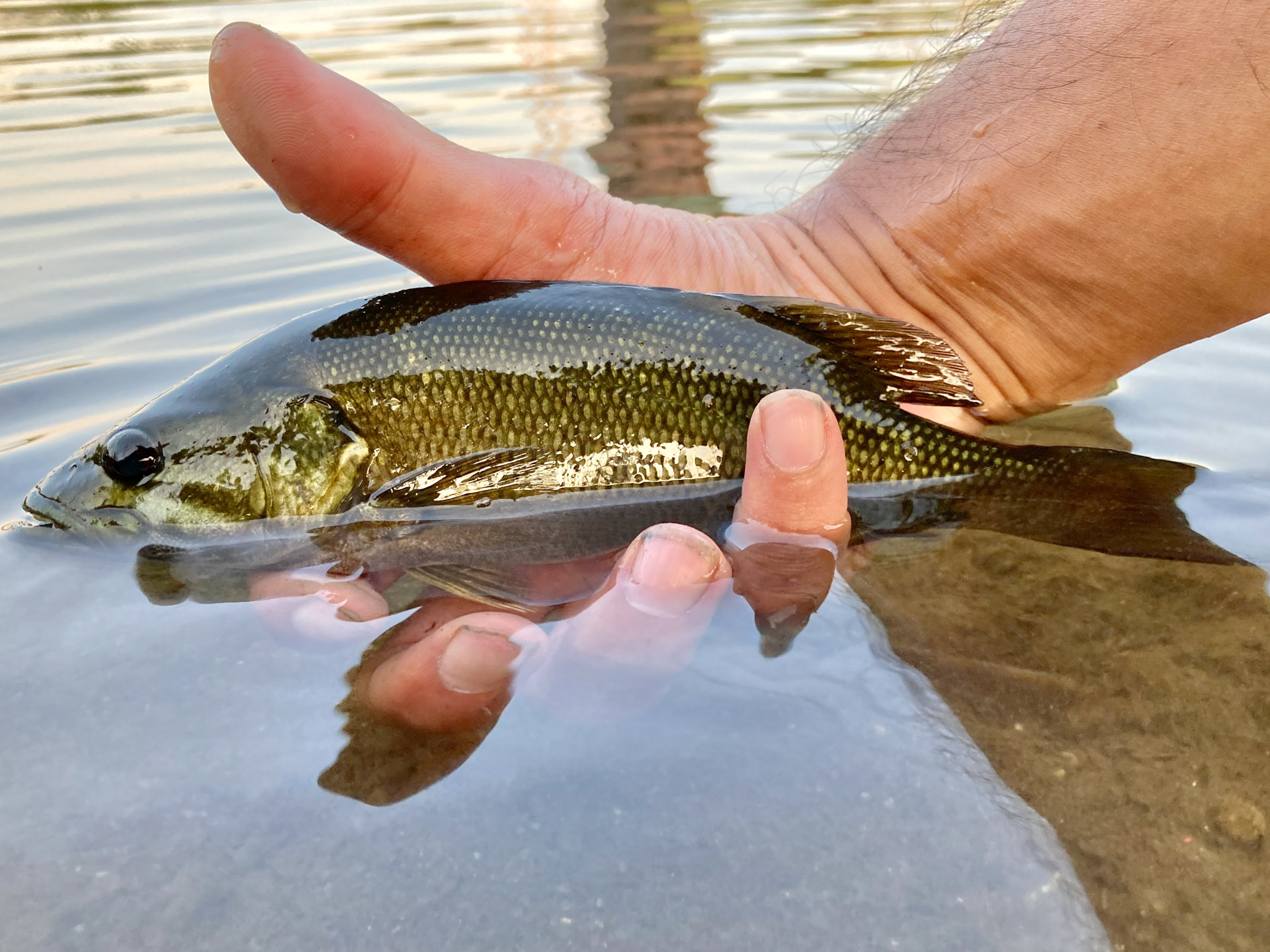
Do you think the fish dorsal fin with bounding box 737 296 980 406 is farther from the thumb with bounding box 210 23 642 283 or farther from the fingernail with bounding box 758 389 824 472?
the thumb with bounding box 210 23 642 283

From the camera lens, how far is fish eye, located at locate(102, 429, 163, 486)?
299 cm

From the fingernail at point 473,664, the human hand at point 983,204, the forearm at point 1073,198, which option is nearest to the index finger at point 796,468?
the fingernail at point 473,664

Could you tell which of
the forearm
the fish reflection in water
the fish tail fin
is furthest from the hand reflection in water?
the forearm

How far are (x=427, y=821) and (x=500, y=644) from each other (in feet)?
1.51

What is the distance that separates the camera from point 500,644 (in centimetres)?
217

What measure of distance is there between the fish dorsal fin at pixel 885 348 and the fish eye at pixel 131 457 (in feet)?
6.16

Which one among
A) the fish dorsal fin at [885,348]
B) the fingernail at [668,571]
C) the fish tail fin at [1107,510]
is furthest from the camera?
the fish dorsal fin at [885,348]

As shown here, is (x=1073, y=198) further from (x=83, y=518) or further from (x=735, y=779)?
(x=83, y=518)

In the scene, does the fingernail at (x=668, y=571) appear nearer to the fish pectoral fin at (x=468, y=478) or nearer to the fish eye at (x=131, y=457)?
the fish pectoral fin at (x=468, y=478)

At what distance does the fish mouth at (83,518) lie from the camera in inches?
118

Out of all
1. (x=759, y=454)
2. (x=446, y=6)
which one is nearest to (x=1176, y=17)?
(x=759, y=454)

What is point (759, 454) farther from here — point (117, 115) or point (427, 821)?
point (117, 115)

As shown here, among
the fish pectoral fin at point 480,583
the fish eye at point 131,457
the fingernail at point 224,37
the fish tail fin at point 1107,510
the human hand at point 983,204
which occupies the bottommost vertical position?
the fish pectoral fin at point 480,583

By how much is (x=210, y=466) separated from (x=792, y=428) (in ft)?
5.80
